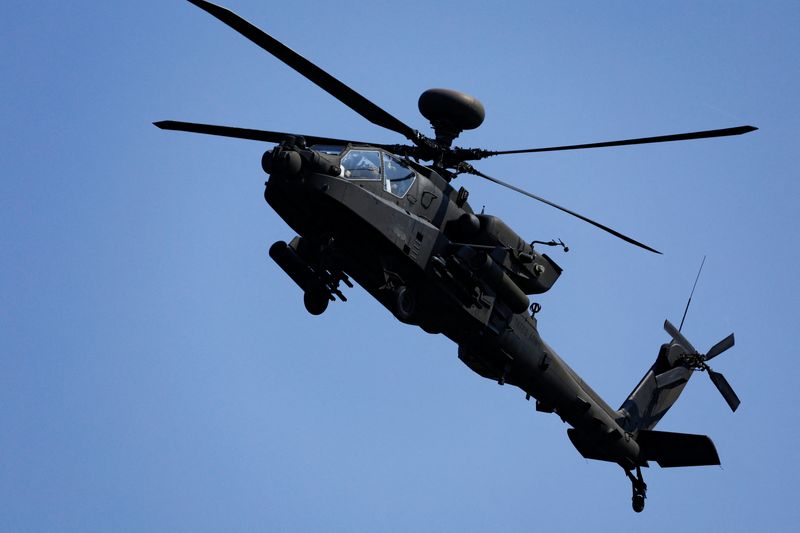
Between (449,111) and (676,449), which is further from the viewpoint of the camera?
(676,449)

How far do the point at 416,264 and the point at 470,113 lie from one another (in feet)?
10.6

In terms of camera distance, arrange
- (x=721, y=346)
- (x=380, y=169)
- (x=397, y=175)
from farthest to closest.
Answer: (x=721, y=346)
(x=397, y=175)
(x=380, y=169)

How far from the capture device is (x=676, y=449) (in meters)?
→ 26.0

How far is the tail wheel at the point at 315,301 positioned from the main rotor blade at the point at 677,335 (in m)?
10.4

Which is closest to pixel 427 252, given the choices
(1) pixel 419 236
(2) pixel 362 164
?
(1) pixel 419 236

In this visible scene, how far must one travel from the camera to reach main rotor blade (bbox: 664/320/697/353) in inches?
1095

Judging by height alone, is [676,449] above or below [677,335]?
below

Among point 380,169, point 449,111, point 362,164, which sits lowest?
point 362,164

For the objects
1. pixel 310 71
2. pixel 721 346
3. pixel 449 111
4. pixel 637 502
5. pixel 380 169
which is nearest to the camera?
pixel 310 71

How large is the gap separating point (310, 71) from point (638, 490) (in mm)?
13528

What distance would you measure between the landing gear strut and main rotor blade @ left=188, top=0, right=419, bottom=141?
10.5 metres

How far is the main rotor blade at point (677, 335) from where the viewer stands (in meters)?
27.8

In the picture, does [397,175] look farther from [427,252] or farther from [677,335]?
[677,335]

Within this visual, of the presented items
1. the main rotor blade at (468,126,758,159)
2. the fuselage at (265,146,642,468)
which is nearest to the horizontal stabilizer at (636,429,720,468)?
the fuselage at (265,146,642,468)
